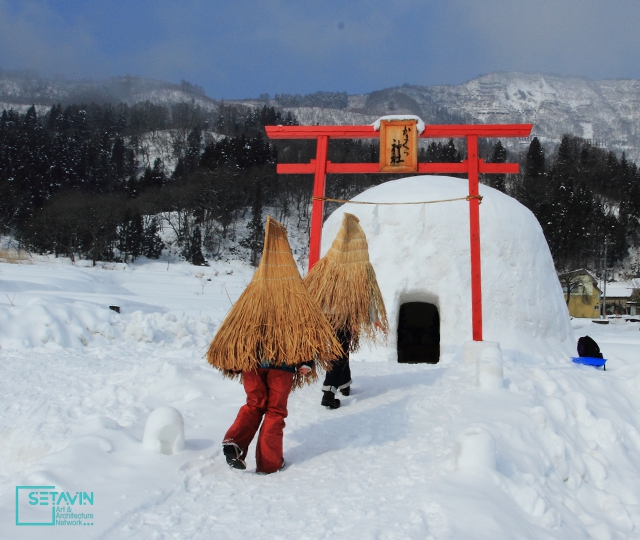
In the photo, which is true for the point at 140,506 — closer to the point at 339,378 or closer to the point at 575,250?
the point at 339,378

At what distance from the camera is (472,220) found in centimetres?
724

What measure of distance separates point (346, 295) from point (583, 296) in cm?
3323

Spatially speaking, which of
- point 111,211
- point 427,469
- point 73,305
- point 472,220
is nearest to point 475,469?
point 427,469

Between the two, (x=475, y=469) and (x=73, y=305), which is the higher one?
(x=73, y=305)

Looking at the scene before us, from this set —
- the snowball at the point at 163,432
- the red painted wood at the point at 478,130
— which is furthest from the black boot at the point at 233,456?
the red painted wood at the point at 478,130

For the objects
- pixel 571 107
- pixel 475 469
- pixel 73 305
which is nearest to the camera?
pixel 475 469

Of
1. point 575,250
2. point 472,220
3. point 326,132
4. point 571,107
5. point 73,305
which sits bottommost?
point 73,305

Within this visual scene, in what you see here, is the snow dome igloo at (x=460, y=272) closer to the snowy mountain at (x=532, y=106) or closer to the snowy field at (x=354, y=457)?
the snowy field at (x=354, y=457)

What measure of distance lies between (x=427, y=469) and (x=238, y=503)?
44.2 inches

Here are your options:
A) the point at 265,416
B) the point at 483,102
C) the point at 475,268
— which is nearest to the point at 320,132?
the point at 475,268

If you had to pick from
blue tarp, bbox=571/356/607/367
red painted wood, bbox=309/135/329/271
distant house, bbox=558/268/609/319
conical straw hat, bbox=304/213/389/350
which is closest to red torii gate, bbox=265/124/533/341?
red painted wood, bbox=309/135/329/271

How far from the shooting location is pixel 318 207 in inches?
298

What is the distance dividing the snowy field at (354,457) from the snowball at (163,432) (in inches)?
3.0

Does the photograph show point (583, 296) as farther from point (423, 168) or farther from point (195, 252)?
point (423, 168)
